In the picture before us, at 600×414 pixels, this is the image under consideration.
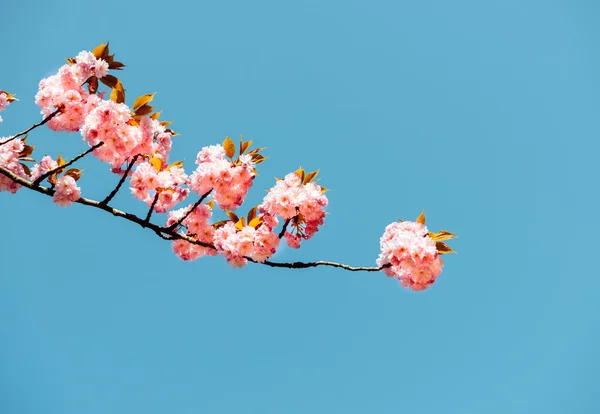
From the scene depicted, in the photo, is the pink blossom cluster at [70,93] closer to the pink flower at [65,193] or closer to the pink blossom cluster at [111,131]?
the pink blossom cluster at [111,131]

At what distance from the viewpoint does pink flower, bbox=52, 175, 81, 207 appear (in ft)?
11.8

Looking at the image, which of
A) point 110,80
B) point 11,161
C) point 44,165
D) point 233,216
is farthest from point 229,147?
point 11,161

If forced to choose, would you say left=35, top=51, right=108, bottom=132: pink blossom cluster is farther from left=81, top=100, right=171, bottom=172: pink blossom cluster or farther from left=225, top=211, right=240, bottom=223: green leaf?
left=225, top=211, right=240, bottom=223: green leaf

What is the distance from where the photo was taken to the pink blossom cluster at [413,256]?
343cm

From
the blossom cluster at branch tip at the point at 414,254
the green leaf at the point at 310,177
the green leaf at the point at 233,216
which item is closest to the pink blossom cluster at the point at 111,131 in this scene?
the green leaf at the point at 233,216

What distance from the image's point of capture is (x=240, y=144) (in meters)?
3.81

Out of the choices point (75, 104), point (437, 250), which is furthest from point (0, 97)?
point (437, 250)

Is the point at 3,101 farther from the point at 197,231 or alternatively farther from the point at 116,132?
the point at 197,231

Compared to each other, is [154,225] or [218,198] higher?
[218,198]

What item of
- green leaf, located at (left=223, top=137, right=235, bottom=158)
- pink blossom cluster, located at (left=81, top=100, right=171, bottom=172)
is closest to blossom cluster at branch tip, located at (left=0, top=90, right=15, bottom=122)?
pink blossom cluster, located at (left=81, top=100, right=171, bottom=172)

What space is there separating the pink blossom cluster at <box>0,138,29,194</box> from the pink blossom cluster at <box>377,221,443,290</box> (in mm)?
3262

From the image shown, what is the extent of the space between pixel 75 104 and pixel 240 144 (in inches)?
62.0

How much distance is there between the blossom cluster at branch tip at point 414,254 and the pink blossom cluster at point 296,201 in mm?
649

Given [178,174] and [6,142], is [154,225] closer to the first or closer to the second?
[178,174]
